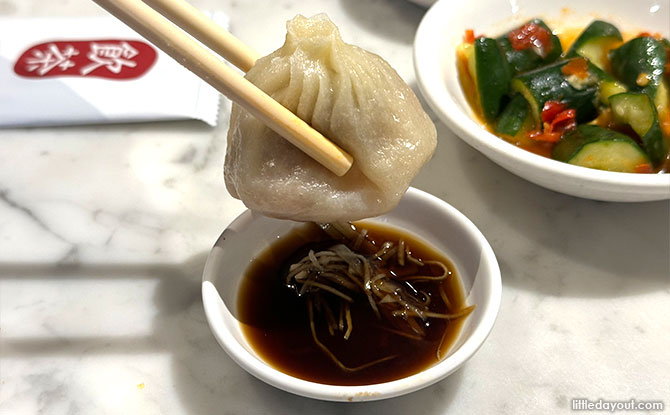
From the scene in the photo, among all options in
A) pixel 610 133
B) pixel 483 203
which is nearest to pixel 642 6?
pixel 610 133

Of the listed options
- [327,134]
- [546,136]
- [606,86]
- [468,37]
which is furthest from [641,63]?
[327,134]

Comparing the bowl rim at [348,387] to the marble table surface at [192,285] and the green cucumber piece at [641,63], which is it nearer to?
the marble table surface at [192,285]

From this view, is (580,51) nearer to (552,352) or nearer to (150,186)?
(552,352)

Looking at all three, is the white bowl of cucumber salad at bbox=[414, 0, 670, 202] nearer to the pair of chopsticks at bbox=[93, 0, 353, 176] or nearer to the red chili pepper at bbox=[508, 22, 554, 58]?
the red chili pepper at bbox=[508, 22, 554, 58]

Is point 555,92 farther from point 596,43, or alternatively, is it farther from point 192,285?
point 192,285

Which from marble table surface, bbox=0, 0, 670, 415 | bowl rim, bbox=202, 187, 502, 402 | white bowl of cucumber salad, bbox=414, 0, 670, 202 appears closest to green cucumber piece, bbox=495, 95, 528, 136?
white bowl of cucumber salad, bbox=414, 0, 670, 202

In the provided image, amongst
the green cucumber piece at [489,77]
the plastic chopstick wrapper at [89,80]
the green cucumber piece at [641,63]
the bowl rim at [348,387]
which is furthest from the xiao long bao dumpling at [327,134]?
the green cucumber piece at [641,63]

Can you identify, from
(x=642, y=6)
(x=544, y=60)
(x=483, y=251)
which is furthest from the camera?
(x=642, y=6)
